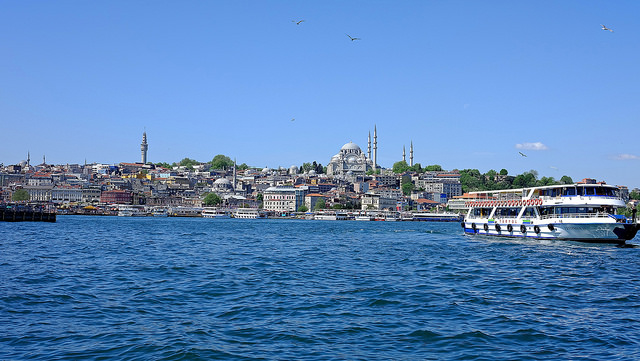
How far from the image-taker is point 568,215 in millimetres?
31188

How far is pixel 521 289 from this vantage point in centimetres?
1510

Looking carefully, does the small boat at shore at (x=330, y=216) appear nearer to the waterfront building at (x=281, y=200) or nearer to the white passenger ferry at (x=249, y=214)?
the white passenger ferry at (x=249, y=214)

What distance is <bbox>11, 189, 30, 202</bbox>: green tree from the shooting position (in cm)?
12850

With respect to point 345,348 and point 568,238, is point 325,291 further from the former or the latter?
point 568,238

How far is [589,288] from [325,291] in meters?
6.85

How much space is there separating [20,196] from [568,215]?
409 ft

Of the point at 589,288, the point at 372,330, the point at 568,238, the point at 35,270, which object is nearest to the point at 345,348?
the point at 372,330

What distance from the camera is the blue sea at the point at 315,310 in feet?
29.6

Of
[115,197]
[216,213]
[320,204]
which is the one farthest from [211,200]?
[320,204]

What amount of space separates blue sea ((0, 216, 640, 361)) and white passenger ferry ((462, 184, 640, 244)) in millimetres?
8971

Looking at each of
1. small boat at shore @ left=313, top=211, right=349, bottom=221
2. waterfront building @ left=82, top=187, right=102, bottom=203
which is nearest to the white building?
small boat at shore @ left=313, top=211, right=349, bottom=221

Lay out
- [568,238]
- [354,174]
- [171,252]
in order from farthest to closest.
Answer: [354,174], [568,238], [171,252]

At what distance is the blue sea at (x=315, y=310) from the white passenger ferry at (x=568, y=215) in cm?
897

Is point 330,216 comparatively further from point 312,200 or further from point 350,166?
point 350,166
